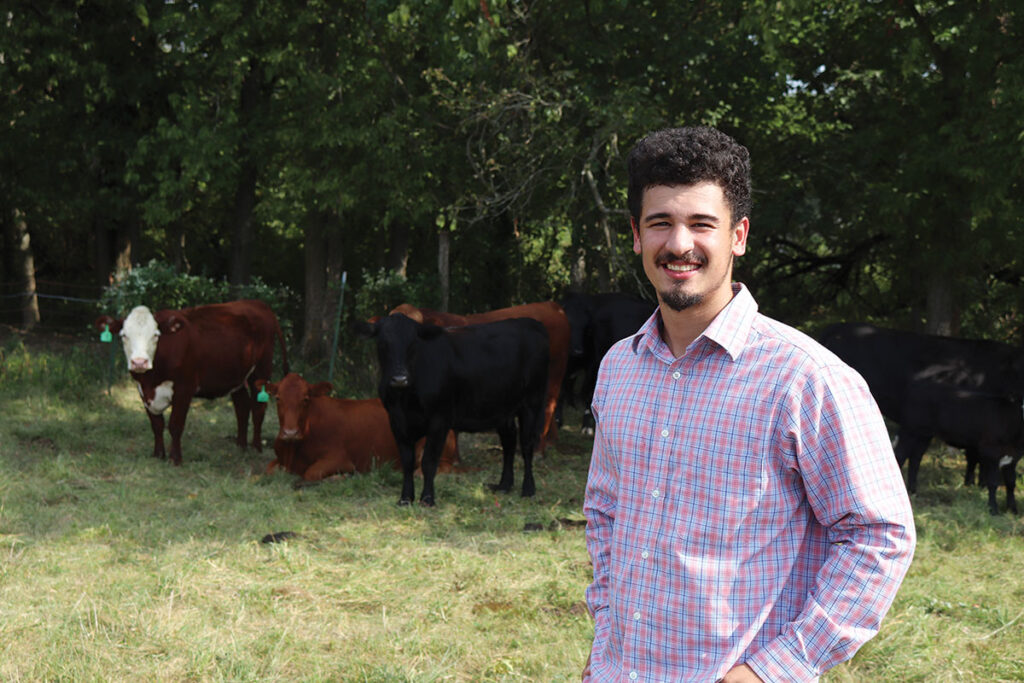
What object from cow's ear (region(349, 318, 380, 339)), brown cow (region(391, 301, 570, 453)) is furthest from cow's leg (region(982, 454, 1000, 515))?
cow's ear (region(349, 318, 380, 339))

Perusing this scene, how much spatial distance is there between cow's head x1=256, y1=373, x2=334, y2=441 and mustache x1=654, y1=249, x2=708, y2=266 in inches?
277

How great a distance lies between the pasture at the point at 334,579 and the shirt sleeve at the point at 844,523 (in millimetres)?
2738

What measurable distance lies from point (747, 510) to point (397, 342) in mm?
6053

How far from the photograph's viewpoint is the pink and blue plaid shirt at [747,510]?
1702 mm

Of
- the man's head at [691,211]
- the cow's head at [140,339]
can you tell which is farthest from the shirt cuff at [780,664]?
the cow's head at [140,339]

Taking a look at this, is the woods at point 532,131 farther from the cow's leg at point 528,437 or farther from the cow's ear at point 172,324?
the cow's ear at point 172,324

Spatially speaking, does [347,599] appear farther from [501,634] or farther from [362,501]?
[362,501]

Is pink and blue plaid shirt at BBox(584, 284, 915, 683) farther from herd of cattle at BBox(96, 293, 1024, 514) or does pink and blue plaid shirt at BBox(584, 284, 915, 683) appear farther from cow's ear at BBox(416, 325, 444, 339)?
cow's ear at BBox(416, 325, 444, 339)

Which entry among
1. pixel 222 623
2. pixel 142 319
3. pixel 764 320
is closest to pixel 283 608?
pixel 222 623

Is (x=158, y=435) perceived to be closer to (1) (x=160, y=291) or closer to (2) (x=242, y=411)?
(2) (x=242, y=411)

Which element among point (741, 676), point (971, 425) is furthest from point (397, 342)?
point (741, 676)

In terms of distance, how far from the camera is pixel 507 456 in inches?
332

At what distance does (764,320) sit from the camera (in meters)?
1.92

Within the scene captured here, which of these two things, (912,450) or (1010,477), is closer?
(1010,477)
